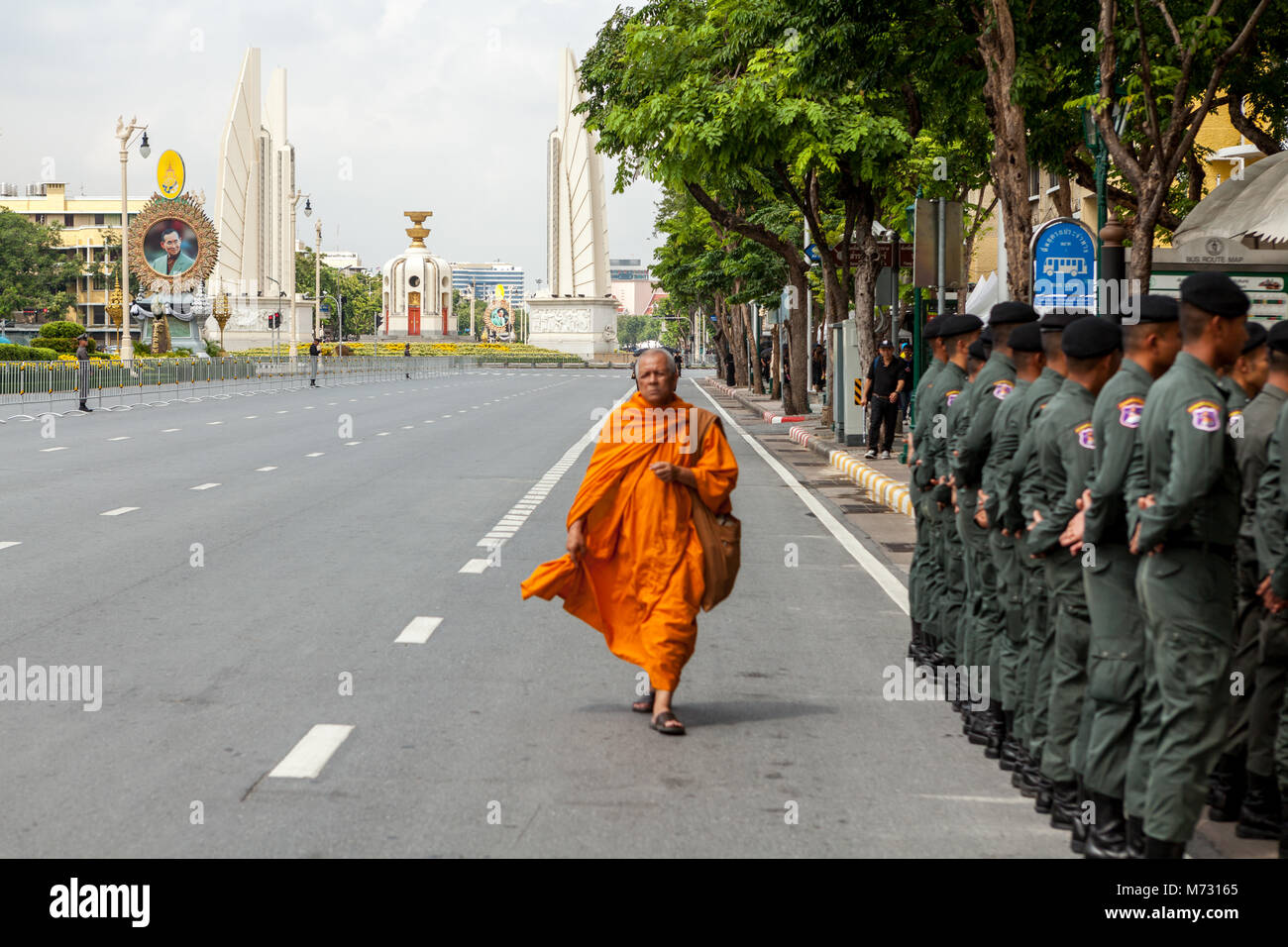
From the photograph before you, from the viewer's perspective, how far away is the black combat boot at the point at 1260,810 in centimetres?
544

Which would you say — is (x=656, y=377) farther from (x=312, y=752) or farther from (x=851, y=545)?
(x=851, y=545)

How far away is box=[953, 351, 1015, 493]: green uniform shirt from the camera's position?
671 cm

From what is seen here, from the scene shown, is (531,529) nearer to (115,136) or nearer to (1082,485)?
(1082,485)

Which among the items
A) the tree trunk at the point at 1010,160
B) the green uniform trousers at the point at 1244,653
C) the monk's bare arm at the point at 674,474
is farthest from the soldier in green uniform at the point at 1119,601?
the tree trunk at the point at 1010,160

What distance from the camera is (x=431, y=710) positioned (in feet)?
23.1

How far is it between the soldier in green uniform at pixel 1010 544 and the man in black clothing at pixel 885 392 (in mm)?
15987

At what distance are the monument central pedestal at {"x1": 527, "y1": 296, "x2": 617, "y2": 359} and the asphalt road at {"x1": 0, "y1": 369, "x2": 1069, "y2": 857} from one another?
123m

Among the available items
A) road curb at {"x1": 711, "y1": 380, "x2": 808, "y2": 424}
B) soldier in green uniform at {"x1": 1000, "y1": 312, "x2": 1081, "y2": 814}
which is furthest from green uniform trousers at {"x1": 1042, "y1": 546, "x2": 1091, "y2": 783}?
road curb at {"x1": 711, "y1": 380, "x2": 808, "y2": 424}

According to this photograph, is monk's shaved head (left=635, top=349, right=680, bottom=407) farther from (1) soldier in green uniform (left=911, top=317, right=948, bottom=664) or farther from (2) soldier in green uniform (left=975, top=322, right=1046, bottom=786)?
(1) soldier in green uniform (left=911, top=317, right=948, bottom=664)

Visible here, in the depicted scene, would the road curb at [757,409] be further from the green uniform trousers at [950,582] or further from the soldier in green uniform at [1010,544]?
the soldier in green uniform at [1010,544]

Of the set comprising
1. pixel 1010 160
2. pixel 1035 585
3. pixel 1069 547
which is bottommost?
pixel 1035 585

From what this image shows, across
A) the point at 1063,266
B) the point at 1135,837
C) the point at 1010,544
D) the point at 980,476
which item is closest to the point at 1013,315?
the point at 980,476

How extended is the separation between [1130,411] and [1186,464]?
355 millimetres

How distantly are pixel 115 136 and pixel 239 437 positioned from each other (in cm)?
2831
